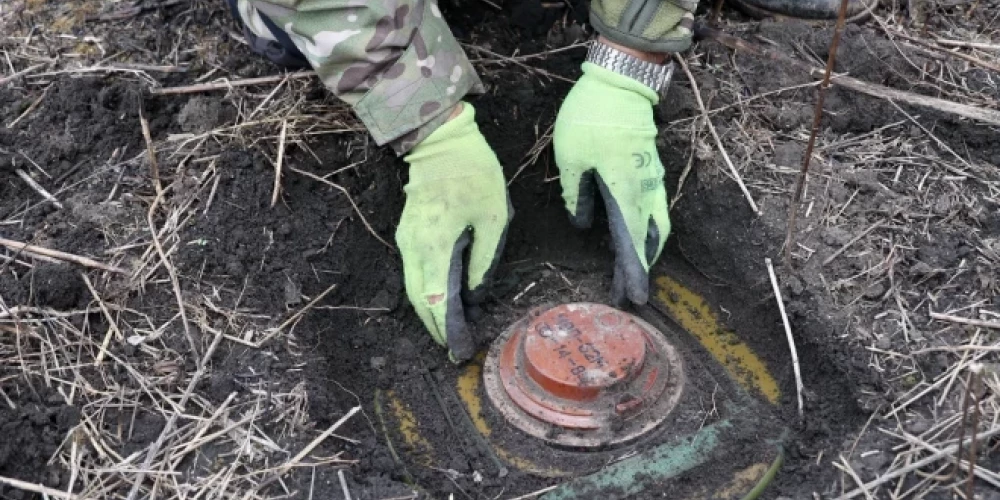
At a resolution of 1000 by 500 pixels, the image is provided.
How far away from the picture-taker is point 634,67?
9.07 feet

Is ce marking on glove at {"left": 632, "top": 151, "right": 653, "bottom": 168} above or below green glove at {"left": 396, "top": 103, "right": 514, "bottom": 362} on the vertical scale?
above

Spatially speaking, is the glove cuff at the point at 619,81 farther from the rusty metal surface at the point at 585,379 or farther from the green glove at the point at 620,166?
the rusty metal surface at the point at 585,379

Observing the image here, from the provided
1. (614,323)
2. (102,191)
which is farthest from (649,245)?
(102,191)

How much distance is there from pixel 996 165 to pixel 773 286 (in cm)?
80

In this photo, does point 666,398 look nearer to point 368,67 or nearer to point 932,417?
point 932,417

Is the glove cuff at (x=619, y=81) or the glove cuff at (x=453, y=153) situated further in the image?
the glove cuff at (x=619, y=81)

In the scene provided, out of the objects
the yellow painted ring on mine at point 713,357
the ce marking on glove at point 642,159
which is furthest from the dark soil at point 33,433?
the ce marking on glove at point 642,159

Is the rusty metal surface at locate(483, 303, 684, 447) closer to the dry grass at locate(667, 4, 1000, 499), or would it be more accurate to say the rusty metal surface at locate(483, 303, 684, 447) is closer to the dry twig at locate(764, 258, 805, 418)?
the dry twig at locate(764, 258, 805, 418)

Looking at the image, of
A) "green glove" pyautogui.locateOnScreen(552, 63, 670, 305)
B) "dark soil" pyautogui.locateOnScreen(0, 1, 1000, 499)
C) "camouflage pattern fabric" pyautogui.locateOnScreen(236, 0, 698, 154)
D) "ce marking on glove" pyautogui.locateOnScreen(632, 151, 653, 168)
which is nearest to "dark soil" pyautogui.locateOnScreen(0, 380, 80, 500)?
"dark soil" pyautogui.locateOnScreen(0, 1, 1000, 499)

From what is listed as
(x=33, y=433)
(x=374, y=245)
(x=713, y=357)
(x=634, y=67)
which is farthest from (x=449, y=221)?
(x=33, y=433)

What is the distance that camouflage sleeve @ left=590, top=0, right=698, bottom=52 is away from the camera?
2717mm

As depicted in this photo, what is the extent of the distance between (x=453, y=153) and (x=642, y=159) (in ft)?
1.76

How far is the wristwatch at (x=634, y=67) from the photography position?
2.76 metres

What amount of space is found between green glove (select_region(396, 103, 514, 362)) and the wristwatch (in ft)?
1.46
